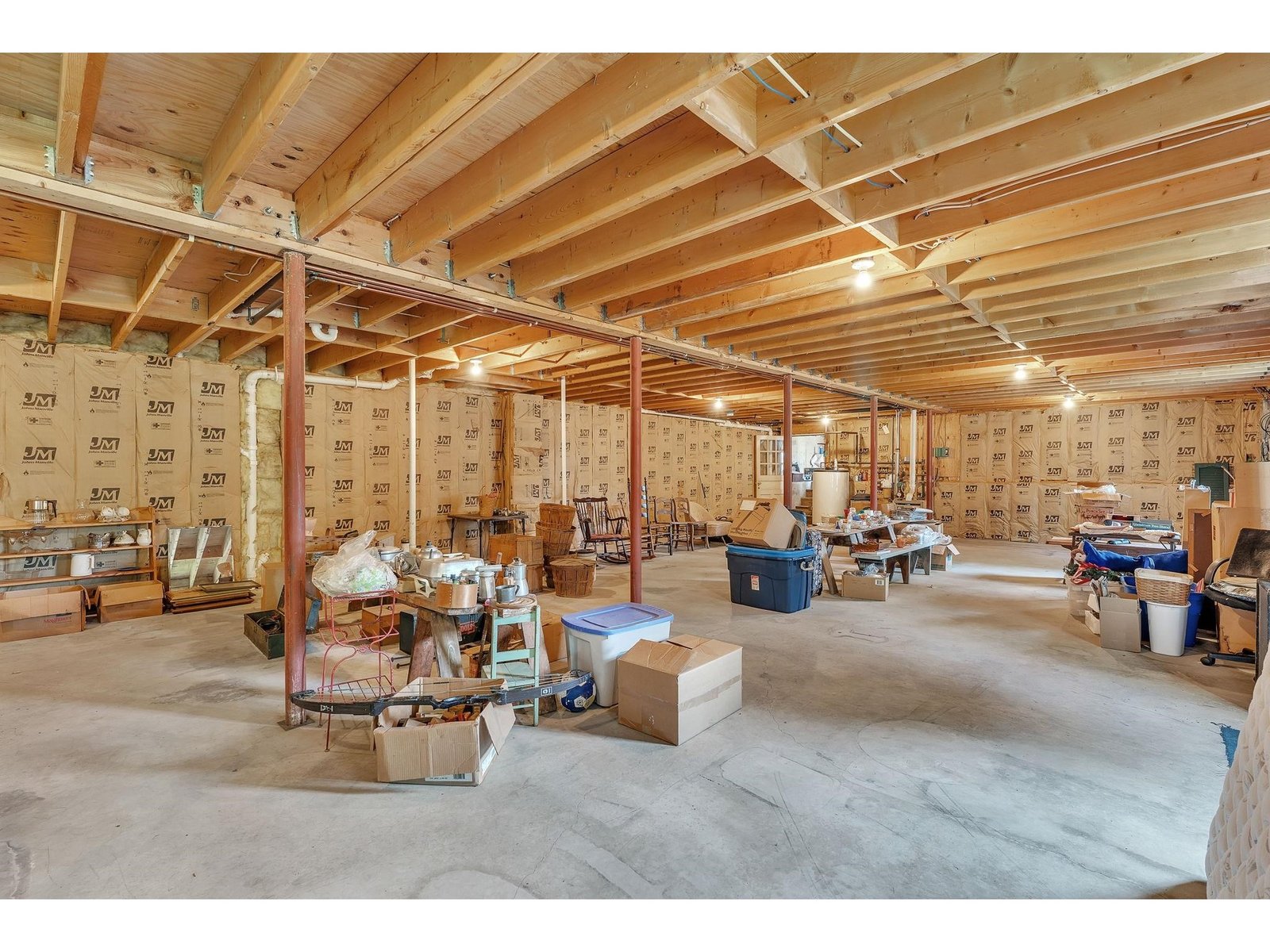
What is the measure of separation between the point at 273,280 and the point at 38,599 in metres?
3.60

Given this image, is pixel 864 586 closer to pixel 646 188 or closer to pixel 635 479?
pixel 635 479

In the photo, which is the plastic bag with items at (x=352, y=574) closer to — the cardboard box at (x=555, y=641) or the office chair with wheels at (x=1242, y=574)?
the cardboard box at (x=555, y=641)

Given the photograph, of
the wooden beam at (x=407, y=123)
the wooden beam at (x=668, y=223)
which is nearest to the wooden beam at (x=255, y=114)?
the wooden beam at (x=407, y=123)

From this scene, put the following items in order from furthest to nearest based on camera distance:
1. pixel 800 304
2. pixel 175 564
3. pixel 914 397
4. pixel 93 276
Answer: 1. pixel 914 397
2. pixel 175 564
3. pixel 800 304
4. pixel 93 276

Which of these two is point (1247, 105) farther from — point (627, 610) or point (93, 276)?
point (93, 276)

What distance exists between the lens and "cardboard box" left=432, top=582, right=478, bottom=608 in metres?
2.98

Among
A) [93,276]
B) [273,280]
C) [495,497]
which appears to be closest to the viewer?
[273,280]

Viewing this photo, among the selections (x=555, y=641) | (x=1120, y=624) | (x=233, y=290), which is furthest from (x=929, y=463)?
(x=233, y=290)

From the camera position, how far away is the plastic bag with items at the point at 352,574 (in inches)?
123

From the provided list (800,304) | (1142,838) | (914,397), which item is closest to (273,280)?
(800,304)

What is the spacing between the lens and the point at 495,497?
7988 mm

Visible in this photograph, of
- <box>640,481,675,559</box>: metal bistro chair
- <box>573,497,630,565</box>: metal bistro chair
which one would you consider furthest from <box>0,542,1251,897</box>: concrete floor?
<box>640,481,675,559</box>: metal bistro chair

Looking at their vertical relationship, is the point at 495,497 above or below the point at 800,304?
below

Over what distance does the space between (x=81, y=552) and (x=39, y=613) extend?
2.61 ft
